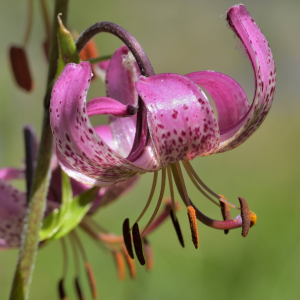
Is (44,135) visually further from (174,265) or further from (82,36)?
(174,265)

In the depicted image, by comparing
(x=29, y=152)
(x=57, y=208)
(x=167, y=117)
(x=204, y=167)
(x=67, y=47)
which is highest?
(x=67, y=47)

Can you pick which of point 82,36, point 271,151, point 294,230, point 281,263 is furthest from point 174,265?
point 271,151

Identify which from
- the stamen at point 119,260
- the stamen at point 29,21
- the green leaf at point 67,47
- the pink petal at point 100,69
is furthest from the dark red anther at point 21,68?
the stamen at point 119,260

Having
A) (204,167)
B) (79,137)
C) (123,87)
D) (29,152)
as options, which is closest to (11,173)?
(29,152)

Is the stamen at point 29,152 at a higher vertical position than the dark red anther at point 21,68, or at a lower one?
lower

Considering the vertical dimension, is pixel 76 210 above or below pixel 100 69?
below

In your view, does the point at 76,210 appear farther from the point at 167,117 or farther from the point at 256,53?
the point at 256,53

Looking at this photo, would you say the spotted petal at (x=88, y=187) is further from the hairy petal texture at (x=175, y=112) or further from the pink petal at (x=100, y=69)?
the hairy petal texture at (x=175, y=112)
